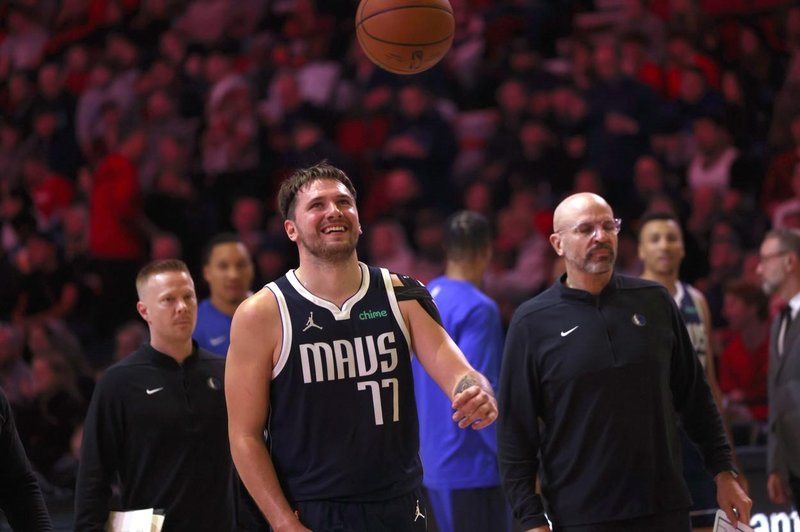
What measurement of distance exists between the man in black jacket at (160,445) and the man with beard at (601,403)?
114cm

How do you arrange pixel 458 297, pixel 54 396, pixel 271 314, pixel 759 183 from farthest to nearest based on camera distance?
pixel 759 183
pixel 54 396
pixel 458 297
pixel 271 314

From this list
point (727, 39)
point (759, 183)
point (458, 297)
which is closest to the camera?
point (458, 297)

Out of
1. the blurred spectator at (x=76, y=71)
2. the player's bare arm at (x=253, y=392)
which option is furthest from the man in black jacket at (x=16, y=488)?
the blurred spectator at (x=76, y=71)

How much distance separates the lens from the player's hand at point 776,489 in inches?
198

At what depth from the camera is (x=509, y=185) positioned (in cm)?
830

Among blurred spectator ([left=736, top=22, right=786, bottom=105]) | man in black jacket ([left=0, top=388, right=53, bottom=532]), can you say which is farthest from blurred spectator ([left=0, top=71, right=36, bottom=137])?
man in black jacket ([left=0, top=388, right=53, bottom=532])

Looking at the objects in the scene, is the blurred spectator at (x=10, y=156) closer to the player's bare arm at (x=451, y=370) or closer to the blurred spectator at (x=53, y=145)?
the blurred spectator at (x=53, y=145)

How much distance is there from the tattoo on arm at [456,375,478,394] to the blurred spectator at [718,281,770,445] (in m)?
3.98

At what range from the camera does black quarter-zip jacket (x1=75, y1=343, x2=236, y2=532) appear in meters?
3.95

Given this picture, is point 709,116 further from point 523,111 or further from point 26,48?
point 26,48

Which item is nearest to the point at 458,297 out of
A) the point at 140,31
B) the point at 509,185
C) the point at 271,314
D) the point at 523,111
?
the point at 271,314

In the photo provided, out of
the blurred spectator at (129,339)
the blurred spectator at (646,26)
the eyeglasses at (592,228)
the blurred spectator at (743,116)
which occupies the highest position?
the blurred spectator at (646,26)

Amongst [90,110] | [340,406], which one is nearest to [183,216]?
[90,110]

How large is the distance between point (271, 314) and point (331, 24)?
6981mm
